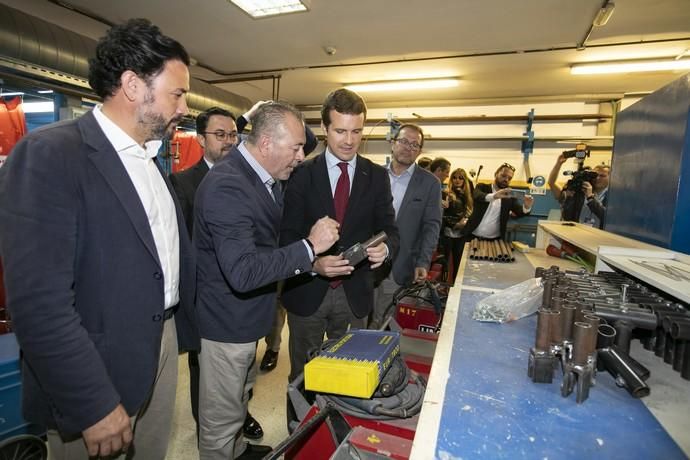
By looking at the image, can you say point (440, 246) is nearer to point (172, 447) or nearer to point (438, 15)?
point (438, 15)

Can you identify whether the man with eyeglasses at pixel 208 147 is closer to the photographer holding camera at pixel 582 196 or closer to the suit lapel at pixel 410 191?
the suit lapel at pixel 410 191

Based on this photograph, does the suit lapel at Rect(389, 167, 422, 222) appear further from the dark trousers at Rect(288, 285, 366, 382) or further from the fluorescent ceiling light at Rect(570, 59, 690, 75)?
the fluorescent ceiling light at Rect(570, 59, 690, 75)

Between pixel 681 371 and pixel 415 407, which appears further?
pixel 415 407

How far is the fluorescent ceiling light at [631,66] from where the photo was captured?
13.2 ft

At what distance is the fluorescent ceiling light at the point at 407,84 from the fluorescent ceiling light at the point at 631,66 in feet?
5.03

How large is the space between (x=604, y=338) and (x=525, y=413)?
0.41 metres

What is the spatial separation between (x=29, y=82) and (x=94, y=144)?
285 cm

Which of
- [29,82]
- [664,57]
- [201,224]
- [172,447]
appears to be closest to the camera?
[201,224]

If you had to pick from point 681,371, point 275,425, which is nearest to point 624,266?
point 681,371

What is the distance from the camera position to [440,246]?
16.0ft

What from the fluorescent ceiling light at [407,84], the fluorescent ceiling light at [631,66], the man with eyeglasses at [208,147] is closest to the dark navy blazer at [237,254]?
the man with eyeglasses at [208,147]

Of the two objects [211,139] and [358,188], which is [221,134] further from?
[358,188]

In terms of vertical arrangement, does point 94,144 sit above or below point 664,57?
below

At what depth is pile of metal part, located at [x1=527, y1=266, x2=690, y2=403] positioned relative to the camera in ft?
3.08
